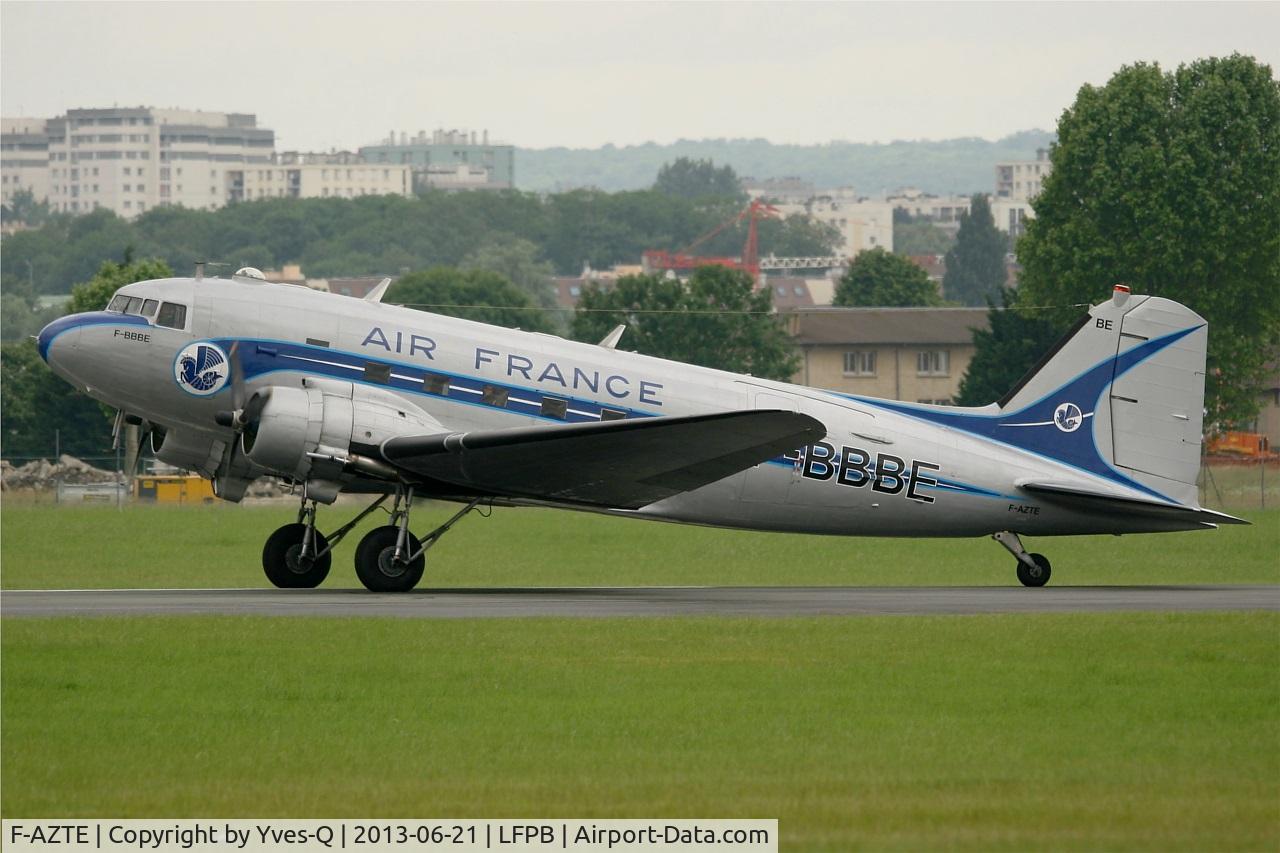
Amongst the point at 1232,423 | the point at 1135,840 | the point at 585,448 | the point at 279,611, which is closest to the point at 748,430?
the point at 585,448

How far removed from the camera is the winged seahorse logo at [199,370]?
24719 millimetres

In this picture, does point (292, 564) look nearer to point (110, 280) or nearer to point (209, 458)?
point (209, 458)

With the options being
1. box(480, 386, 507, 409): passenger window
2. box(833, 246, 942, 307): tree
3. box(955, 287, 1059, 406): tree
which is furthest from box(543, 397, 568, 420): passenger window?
box(833, 246, 942, 307): tree

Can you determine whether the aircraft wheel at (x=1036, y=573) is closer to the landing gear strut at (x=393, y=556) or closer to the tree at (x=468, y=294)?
the landing gear strut at (x=393, y=556)

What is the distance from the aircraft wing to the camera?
2342 cm

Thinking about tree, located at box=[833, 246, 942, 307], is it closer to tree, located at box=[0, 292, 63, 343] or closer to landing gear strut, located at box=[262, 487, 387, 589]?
tree, located at box=[0, 292, 63, 343]

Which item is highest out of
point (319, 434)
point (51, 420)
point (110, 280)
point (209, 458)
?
point (110, 280)

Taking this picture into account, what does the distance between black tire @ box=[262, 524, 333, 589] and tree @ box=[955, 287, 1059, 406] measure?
6117 cm

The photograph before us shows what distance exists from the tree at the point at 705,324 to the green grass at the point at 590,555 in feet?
131

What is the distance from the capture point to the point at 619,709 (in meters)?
15.9

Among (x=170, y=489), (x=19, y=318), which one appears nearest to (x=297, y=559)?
(x=170, y=489)

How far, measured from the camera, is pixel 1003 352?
283ft

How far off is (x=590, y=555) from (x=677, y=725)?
98.9ft

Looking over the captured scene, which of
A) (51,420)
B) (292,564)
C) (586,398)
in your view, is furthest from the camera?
(51,420)
